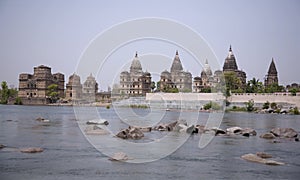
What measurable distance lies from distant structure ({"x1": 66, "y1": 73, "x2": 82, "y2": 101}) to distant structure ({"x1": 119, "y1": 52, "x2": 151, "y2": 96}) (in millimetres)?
9856

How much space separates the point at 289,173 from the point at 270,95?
201 ft

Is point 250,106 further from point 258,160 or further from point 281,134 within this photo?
point 258,160

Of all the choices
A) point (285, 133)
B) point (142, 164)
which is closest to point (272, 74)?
point (285, 133)

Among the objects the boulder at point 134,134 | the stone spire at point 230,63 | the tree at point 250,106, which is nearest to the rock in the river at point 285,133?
the boulder at point 134,134

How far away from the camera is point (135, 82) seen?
308ft

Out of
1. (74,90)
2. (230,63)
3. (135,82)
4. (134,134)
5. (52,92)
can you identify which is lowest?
(134,134)

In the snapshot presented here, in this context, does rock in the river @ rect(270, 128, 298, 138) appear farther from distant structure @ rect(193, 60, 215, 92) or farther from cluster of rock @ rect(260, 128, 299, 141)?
distant structure @ rect(193, 60, 215, 92)

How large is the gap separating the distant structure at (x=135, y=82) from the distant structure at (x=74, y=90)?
32.3ft

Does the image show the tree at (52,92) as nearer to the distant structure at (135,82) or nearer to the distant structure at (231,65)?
the distant structure at (135,82)

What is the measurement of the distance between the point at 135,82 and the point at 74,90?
14681 millimetres

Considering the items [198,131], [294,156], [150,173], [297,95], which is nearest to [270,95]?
[297,95]

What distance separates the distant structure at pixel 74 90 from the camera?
9219cm

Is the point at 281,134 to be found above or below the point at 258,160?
above

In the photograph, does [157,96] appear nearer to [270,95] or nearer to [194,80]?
[194,80]
